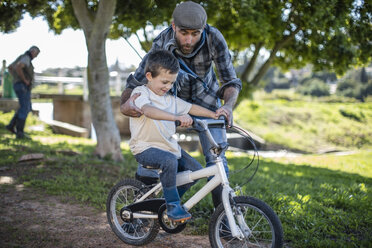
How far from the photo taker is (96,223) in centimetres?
402

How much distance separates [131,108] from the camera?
9.70 feet

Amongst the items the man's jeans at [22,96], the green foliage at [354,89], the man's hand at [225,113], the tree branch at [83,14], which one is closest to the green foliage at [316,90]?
the green foliage at [354,89]

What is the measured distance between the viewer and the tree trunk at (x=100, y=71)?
6742 millimetres

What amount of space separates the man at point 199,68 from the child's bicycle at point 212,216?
29 cm

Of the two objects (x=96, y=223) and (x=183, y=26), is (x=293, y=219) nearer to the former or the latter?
(x=96, y=223)

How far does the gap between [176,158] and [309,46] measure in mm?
7935

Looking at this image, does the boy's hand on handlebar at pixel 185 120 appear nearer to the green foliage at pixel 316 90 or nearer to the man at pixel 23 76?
the man at pixel 23 76

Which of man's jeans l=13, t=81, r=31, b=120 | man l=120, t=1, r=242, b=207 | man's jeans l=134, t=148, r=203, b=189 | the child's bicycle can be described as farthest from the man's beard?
man's jeans l=13, t=81, r=31, b=120

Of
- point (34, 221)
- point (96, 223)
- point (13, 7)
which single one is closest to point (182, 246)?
point (96, 223)

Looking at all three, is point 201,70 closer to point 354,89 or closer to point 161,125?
point 161,125

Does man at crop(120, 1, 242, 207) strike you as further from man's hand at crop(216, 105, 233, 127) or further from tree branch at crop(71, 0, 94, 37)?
tree branch at crop(71, 0, 94, 37)

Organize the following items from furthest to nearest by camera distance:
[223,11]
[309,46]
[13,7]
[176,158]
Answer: [309,46] < [223,11] < [13,7] < [176,158]

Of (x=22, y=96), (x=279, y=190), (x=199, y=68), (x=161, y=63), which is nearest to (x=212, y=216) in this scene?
(x=161, y=63)

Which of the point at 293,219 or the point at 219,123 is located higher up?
the point at 219,123
